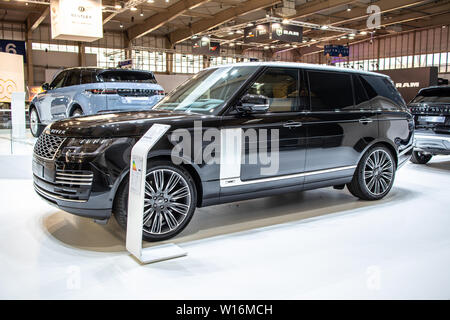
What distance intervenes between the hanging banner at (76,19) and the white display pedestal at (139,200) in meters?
9.70

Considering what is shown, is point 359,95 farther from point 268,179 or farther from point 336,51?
point 336,51

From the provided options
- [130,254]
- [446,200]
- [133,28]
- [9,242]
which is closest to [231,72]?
[130,254]

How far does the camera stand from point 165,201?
371 centimetres

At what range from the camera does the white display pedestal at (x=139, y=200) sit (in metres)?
3.21

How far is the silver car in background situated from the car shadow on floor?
13.3ft

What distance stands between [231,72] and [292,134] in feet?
2.99

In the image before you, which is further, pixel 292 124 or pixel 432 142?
pixel 432 142

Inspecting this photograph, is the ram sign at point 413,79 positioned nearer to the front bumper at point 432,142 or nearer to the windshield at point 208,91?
the front bumper at point 432,142

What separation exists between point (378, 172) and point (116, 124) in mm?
3426

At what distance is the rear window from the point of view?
8.55m

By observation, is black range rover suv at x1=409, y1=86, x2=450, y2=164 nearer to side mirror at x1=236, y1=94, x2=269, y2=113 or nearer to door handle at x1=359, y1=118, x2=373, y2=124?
door handle at x1=359, y1=118, x2=373, y2=124

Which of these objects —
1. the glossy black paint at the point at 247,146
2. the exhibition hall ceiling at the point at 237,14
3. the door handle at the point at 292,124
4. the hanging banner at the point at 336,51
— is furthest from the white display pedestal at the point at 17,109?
the hanging banner at the point at 336,51

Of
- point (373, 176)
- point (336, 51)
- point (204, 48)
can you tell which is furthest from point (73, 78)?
point (336, 51)

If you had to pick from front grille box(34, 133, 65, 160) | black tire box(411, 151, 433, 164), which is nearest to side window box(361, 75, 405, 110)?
black tire box(411, 151, 433, 164)
